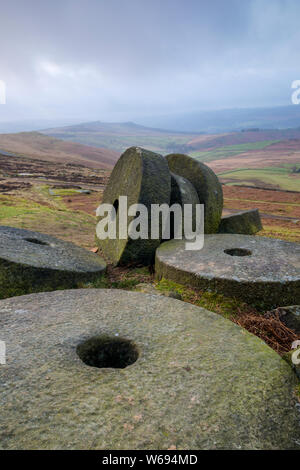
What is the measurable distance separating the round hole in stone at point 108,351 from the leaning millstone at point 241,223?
257 inches

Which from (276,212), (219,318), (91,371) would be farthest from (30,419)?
(276,212)

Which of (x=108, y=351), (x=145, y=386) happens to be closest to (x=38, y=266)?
(x=108, y=351)

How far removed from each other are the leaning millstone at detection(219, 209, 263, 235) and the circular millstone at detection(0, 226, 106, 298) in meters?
4.28

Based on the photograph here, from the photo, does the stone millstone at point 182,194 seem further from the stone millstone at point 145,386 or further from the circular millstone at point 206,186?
the stone millstone at point 145,386

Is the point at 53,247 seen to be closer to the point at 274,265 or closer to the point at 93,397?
the point at 274,265

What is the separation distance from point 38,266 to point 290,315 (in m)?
3.63

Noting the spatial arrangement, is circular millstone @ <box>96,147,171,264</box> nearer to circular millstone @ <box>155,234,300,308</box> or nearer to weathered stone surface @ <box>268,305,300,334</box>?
circular millstone @ <box>155,234,300,308</box>

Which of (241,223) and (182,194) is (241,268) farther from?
(241,223)

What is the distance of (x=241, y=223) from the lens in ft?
32.6

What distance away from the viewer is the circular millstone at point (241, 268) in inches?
184

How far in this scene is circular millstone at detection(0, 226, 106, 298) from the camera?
4852 mm

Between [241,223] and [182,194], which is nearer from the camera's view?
[182,194]

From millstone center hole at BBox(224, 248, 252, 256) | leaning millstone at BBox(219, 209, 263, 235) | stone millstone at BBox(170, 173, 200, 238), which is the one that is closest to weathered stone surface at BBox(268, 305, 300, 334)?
millstone center hole at BBox(224, 248, 252, 256)

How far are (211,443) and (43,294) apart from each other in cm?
294
